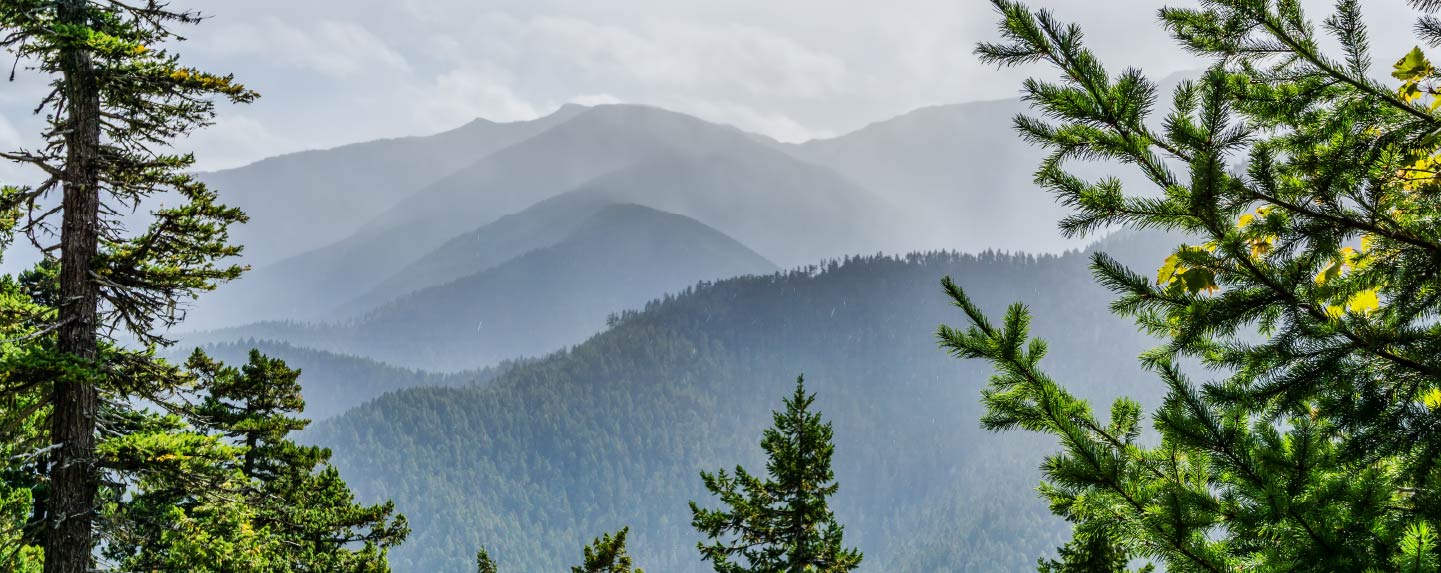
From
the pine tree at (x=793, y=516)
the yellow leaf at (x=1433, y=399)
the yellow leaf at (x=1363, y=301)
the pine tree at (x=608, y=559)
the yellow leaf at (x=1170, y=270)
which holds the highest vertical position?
the pine tree at (x=793, y=516)

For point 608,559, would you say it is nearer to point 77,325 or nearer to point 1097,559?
point 77,325

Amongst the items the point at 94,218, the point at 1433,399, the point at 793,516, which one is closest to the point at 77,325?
the point at 94,218

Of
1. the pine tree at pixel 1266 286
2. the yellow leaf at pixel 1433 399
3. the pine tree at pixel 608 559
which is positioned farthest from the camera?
A: the pine tree at pixel 608 559

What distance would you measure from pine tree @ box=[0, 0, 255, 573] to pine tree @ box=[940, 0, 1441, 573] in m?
8.12

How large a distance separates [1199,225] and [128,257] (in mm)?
9545

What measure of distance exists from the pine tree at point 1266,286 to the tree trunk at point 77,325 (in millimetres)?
8562

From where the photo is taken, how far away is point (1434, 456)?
362cm

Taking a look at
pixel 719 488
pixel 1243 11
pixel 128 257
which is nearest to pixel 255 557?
pixel 128 257

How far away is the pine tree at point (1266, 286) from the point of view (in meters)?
3.30

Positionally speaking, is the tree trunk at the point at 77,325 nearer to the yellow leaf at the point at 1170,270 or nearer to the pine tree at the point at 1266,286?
the pine tree at the point at 1266,286

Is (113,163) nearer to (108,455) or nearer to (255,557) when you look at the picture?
(108,455)

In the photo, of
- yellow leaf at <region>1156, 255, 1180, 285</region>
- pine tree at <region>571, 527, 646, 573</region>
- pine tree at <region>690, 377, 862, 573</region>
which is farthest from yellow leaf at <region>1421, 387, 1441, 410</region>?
pine tree at <region>690, 377, 862, 573</region>

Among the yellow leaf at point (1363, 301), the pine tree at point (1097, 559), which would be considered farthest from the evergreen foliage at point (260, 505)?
the pine tree at point (1097, 559)

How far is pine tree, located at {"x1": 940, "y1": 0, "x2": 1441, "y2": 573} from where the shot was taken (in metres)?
3.30
